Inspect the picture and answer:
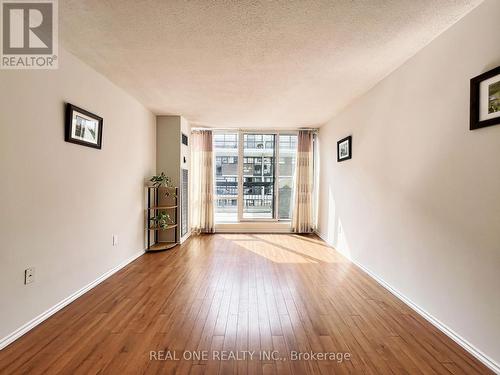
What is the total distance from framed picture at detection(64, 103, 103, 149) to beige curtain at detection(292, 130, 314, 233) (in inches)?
153

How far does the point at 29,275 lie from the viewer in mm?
1845

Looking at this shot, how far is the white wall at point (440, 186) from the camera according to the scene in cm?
154

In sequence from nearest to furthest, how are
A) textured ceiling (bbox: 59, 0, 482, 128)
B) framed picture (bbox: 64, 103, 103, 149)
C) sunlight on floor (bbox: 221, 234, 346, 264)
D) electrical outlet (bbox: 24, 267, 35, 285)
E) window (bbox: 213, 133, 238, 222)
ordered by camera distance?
1. textured ceiling (bbox: 59, 0, 482, 128)
2. electrical outlet (bbox: 24, 267, 35, 285)
3. framed picture (bbox: 64, 103, 103, 149)
4. sunlight on floor (bbox: 221, 234, 346, 264)
5. window (bbox: 213, 133, 238, 222)

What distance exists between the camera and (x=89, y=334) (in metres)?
1.79

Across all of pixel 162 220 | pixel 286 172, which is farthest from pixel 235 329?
pixel 286 172

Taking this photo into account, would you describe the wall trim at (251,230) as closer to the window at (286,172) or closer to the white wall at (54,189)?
the window at (286,172)

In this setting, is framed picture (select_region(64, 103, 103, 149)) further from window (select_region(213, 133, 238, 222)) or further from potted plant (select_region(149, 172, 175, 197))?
window (select_region(213, 133, 238, 222))

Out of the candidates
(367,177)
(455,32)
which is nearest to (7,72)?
(455,32)

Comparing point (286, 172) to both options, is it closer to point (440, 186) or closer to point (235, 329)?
point (440, 186)

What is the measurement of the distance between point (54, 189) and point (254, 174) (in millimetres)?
3916

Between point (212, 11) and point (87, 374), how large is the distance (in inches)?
99.1

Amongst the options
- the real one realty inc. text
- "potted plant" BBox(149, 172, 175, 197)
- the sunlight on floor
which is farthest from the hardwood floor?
"potted plant" BBox(149, 172, 175, 197)

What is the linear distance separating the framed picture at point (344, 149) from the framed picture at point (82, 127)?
337 cm

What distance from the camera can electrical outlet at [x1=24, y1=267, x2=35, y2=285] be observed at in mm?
1816
